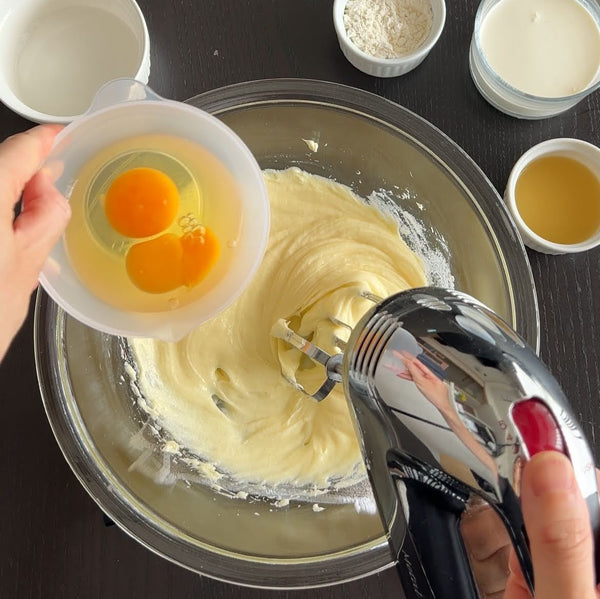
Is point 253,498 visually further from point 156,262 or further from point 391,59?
point 391,59

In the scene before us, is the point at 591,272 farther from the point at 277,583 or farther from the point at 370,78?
the point at 277,583

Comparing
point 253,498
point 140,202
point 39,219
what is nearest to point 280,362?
point 253,498

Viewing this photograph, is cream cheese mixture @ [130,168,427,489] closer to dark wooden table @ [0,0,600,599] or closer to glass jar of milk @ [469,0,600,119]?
dark wooden table @ [0,0,600,599]

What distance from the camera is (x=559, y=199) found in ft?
3.52

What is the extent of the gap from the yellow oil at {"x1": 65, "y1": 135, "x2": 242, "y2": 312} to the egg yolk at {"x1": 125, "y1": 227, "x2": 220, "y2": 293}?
15mm

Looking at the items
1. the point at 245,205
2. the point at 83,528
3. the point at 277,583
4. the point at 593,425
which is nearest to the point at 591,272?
the point at 593,425

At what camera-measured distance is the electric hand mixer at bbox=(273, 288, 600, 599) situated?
Answer: 56 cm

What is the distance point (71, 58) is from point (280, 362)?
26.2 inches

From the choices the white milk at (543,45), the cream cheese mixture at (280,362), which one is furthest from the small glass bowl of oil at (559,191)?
the cream cheese mixture at (280,362)

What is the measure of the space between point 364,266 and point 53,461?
2.07 feet

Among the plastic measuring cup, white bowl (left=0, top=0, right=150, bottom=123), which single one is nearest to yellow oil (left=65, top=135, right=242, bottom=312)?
the plastic measuring cup

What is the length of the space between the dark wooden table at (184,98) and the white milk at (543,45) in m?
0.06

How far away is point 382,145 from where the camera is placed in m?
1.02

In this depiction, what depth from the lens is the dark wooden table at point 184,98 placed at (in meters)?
1.04
